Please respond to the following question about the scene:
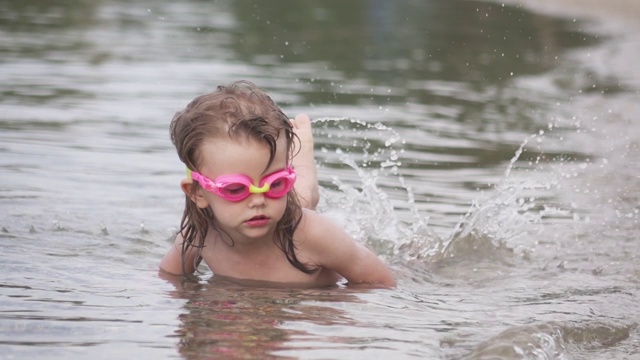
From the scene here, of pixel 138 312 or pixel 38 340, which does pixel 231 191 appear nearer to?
pixel 138 312

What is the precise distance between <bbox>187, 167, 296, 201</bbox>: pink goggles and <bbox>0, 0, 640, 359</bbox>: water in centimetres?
45

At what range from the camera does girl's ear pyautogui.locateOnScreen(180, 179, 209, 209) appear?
500 centimetres

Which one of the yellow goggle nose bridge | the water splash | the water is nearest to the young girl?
the yellow goggle nose bridge

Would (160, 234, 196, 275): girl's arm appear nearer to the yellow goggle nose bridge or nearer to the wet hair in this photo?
the wet hair

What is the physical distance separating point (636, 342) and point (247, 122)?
5.53ft

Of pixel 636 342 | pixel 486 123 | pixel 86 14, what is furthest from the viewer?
pixel 86 14

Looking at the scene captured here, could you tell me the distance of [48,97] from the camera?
11359mm

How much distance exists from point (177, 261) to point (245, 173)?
92 centimetres

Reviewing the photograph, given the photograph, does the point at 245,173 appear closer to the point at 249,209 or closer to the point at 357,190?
the point at 249,209

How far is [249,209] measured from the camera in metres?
4.82

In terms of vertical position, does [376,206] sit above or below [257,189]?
below

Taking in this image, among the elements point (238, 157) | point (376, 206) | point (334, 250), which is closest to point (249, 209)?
point (238, 157)

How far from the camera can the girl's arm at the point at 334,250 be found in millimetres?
5137

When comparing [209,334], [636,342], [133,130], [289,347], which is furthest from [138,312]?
[133,130]
